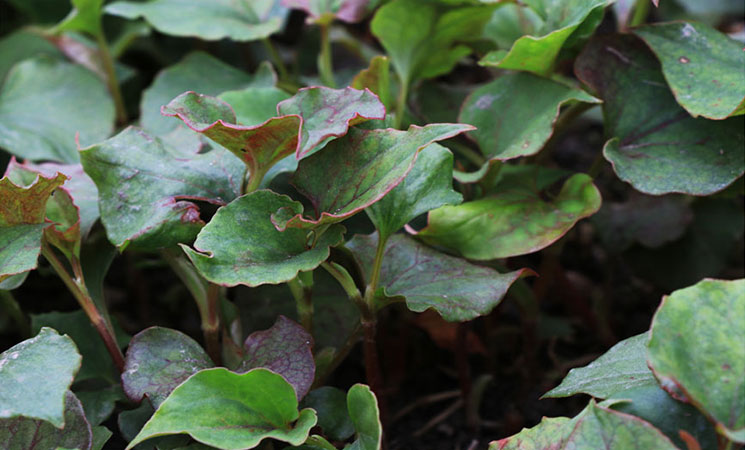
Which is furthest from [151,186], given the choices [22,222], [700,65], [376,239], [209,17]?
[700,65]

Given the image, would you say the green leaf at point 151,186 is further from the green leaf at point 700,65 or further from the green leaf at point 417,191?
the green leaf at point 700,65

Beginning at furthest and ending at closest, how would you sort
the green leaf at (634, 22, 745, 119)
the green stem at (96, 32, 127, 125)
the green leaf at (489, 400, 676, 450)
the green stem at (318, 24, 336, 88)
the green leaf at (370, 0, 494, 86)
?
the green stem at (96, 32, 127, 125) < the green stem at (318, 24, 336, 88) < the green leaf at (370, 0, 494, 86) < the green leaf at (634, 22, 745, 119) < the green leaf at (489, 400, 676, 450)

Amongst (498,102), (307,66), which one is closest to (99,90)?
(307,66)

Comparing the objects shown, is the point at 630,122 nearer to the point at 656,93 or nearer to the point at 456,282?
the point at 656,93

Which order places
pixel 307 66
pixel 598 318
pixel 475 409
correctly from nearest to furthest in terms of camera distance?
pixel 475 409 → pixel 598 318 → pixel 307 66

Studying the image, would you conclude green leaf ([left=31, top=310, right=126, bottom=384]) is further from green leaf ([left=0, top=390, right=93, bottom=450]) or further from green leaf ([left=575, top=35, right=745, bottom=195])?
green leaf ([left=575, top=35, right=745, bottom=195])

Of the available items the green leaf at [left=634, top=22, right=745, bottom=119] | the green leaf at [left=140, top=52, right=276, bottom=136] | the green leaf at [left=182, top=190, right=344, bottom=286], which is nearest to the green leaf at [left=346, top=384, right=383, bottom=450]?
the green leaf at [left=182, top=190, right=344, bottom=286]

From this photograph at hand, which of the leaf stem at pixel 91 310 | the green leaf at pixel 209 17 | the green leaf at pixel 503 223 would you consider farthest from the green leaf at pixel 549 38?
the leaf stem at pixel 91 310
